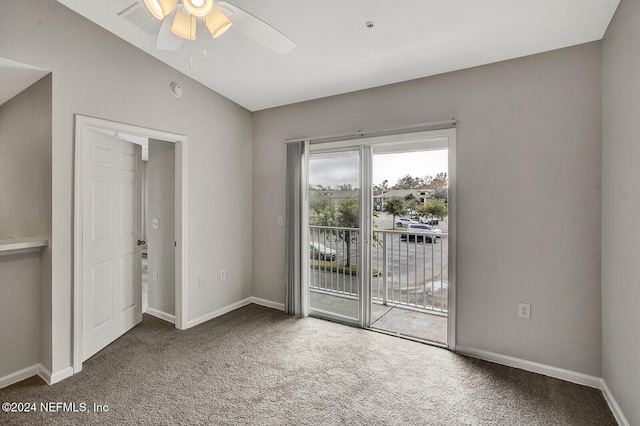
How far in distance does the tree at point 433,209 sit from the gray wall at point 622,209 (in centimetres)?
173

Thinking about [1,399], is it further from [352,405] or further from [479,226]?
[479,226]

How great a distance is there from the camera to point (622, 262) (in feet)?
6.24

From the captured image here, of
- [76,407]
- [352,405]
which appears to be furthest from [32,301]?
[352,405]

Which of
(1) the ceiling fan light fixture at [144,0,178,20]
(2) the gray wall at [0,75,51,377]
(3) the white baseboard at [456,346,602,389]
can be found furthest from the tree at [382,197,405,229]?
(2) the gray wall at [0,75,51,377]

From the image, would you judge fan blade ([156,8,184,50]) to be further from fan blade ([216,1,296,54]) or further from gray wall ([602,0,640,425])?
gray wall ([602,0,640,425])

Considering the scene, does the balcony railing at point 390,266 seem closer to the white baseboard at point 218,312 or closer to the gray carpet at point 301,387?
the gray carpet at point 301,387

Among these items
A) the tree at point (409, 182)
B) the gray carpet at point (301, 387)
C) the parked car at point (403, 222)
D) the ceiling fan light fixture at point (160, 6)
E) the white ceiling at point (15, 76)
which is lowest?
the gray carpet at point (301, 387)

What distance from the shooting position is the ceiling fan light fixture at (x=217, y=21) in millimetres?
1621

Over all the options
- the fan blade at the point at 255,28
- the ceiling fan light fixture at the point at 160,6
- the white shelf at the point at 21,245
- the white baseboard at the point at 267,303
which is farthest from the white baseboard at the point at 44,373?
the fan blade at the point at 255,28

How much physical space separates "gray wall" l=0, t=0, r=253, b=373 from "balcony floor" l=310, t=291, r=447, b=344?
1103 mm

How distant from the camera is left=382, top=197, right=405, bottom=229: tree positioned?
4.05m

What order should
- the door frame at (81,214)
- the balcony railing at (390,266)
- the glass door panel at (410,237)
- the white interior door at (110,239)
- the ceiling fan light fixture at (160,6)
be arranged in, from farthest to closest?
the glass door panel at (410,237), the balcony railing at (390,266), the white interior door at (110,239), the door frame at (81,214), the ceiling fan light fixture at (160,6)

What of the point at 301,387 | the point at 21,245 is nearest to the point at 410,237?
the point at 301,387

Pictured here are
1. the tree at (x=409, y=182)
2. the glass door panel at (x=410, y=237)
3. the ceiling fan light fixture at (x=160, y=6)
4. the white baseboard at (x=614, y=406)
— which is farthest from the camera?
the tree at (x=409, y=182)
